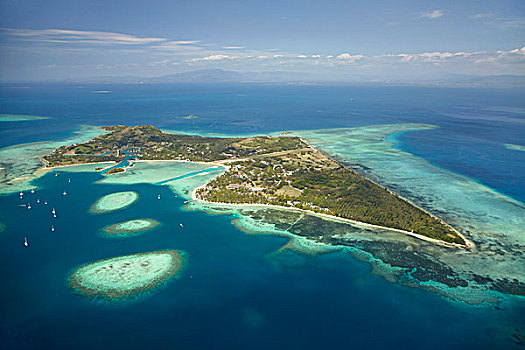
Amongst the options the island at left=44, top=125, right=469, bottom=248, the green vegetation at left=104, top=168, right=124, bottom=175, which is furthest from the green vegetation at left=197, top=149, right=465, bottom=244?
the green vegetation at left=104, top=168, right=124, bottom=175

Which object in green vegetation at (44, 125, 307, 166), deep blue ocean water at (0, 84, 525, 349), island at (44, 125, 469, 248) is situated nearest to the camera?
deep blue ocean water at (0, 84, 525, 349)

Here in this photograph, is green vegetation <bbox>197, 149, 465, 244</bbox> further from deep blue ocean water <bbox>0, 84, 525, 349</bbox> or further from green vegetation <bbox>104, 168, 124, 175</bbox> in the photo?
green vegetation <bbox>104, 168, 124, 175</bbox>

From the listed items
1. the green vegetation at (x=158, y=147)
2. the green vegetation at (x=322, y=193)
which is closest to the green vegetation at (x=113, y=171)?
the green vegetation at (x=158, y=147)

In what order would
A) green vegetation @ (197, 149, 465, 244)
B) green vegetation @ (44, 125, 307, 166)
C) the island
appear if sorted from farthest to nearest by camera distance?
green vegetation @ (44, 125, 307, 166) → the island → green vegetation @ (197, 149, 465, 244)

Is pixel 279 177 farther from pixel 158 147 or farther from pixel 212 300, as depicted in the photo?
pixel 158 147

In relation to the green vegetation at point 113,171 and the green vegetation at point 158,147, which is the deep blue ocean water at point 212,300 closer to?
the green vegetation at point 113,171

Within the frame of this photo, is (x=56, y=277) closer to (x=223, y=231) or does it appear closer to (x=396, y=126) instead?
(x=223, y=231)

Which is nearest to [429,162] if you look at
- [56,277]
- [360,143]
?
[360,143]

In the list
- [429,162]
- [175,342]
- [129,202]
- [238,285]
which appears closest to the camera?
[175,342]
